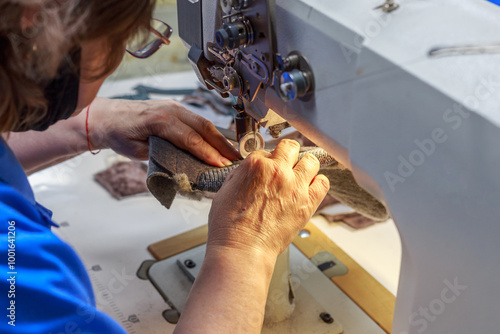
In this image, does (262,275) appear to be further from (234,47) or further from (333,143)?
(234,47)

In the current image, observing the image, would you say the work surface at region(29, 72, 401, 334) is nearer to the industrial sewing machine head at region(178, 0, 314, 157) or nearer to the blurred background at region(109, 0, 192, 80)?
the industrial sewing machine head at region(178, 0, 314, 157)

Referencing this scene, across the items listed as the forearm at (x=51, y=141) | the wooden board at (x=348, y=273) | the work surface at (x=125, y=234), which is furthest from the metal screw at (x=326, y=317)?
the forearm at (x=51, y=141)

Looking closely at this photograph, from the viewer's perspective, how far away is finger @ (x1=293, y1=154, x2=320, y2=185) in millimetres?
934

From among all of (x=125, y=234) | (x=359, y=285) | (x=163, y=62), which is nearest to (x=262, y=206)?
(x=359, y=285)

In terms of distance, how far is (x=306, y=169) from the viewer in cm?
94

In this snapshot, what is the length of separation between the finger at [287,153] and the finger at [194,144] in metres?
0.17

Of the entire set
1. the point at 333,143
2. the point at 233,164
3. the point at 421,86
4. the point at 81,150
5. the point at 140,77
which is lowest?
the point at 140,77

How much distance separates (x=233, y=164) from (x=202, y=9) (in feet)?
1.03

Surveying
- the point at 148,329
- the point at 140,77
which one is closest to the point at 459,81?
the point at 148,329

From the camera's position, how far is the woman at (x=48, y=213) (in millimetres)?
708

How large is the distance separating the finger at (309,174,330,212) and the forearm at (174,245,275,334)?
14 centimetres

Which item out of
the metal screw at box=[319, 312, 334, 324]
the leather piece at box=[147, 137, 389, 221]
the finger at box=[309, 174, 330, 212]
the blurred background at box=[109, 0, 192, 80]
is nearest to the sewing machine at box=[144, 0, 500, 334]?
the finger at box=[309, 174, 330, 212]

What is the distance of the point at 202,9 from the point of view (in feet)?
3.30

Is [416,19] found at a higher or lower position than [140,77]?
higher
